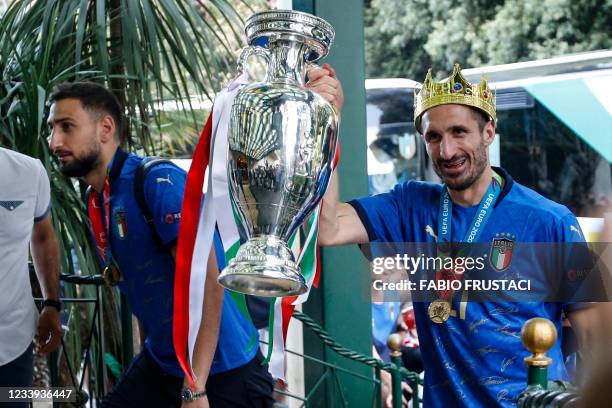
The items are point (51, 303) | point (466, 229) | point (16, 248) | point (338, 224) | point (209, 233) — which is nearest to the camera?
point (209, 233)

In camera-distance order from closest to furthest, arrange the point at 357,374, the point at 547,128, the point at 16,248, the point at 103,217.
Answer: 1. the point at 103,217
2. the point at 16,248
3. the point at 357,374
4. the point at 547,128

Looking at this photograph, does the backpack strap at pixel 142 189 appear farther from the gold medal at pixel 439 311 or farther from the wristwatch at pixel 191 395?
the gold medal at pixel 439 311

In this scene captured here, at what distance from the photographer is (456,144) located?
1.93 m

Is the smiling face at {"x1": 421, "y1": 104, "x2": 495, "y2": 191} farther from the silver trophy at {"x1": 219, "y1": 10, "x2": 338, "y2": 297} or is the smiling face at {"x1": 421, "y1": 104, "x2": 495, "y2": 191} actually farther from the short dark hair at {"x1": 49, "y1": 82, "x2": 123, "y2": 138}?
the short dark hair at {"x1": 49, "y1": 82, "x2": 123, "y2": 138}

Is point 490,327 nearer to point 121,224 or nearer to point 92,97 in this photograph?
point 121,224

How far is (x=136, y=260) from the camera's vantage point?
7.45 feet

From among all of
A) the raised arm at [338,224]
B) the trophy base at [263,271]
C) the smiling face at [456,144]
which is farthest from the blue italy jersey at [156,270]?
the trophy base at [263,271]

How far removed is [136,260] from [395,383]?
104cm

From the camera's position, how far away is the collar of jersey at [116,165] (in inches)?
94.2

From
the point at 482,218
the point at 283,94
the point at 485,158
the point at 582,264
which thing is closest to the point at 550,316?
the point at 582,264

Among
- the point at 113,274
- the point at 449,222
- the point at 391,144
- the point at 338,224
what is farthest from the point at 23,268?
the point at 391,144

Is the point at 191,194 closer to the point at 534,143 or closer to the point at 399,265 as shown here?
the point at 399,265

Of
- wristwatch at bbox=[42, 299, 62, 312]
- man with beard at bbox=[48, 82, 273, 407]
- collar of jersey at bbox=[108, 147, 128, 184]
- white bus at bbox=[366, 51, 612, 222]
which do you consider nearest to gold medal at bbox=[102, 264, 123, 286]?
man with beard at bbox=[48, 82, 273, 407]

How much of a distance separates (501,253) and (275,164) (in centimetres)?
95
